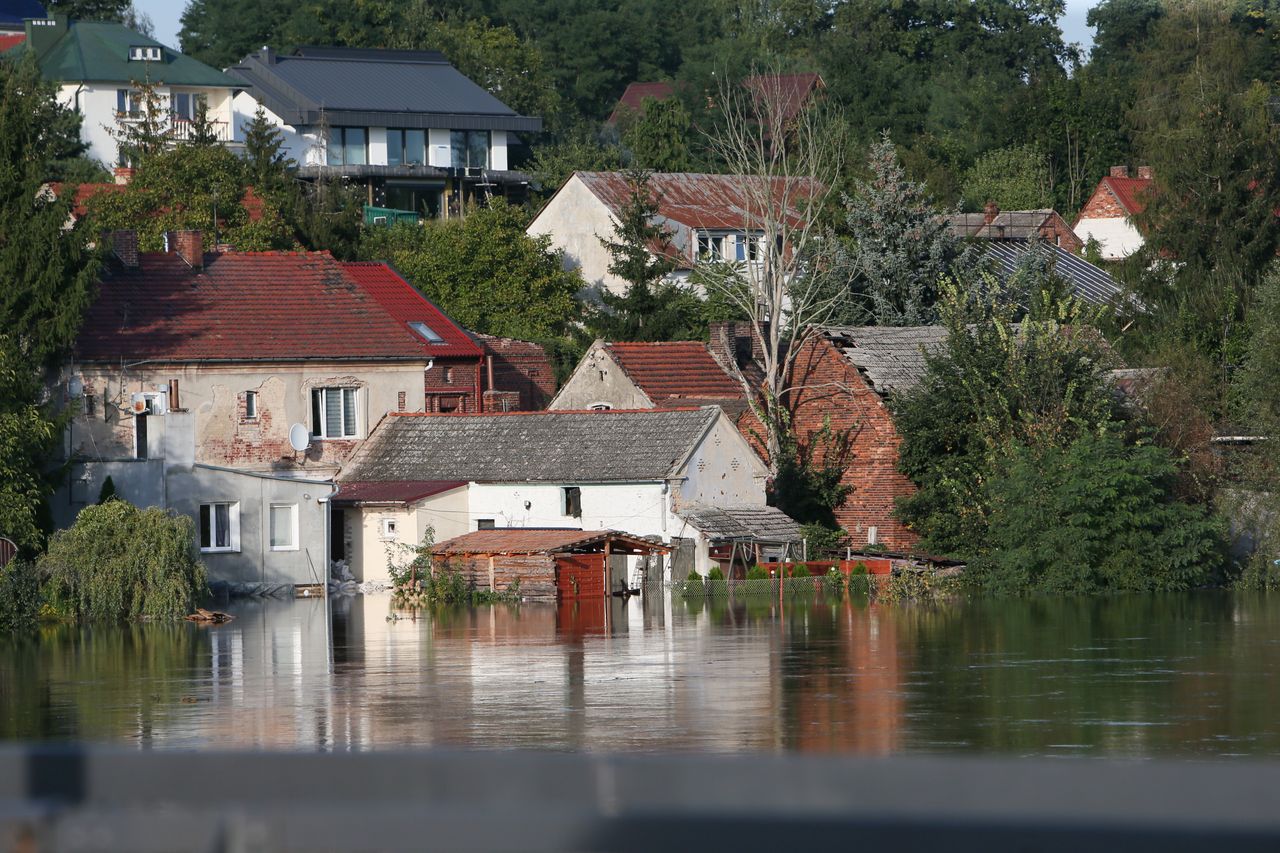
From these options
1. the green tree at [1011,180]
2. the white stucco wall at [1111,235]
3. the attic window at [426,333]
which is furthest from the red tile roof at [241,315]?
the green tree at [1011,180]

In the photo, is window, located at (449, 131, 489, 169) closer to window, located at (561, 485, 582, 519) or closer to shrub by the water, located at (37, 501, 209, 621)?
window, located at (561, 485, 582, 519)

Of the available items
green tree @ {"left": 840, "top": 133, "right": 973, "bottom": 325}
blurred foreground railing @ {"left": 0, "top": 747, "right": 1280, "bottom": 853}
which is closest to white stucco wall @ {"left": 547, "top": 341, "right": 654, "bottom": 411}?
green tree @ {"left": 840, "top": 133, "right": 973, "bottom": 325}

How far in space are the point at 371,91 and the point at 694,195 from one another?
69.1 feet

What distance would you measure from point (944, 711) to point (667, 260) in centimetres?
3824

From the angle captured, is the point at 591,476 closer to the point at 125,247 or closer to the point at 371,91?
the point at 125,247

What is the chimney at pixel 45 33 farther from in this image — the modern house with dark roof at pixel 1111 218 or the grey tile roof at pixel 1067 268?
the modern house with dark roof at pixel 1111 218

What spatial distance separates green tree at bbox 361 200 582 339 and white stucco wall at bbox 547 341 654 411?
1320 cm

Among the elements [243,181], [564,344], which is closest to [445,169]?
[243,181]

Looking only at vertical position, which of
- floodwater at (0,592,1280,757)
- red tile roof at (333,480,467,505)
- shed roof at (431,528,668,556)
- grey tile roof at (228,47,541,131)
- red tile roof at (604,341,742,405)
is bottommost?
floodwater at (0,592,1280,757)

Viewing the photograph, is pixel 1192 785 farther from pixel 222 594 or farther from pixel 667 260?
pixel 667 260

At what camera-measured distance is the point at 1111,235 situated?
76000mm

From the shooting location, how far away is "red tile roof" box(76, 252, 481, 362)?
43.4 meters

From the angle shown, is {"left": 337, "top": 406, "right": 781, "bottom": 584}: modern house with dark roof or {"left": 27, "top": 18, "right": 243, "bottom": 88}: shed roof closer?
{"left": 337, "top": 406, "right": 781, "bottom": 584}: modern house with dark roof

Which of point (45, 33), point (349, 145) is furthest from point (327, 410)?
point (45, 33)
